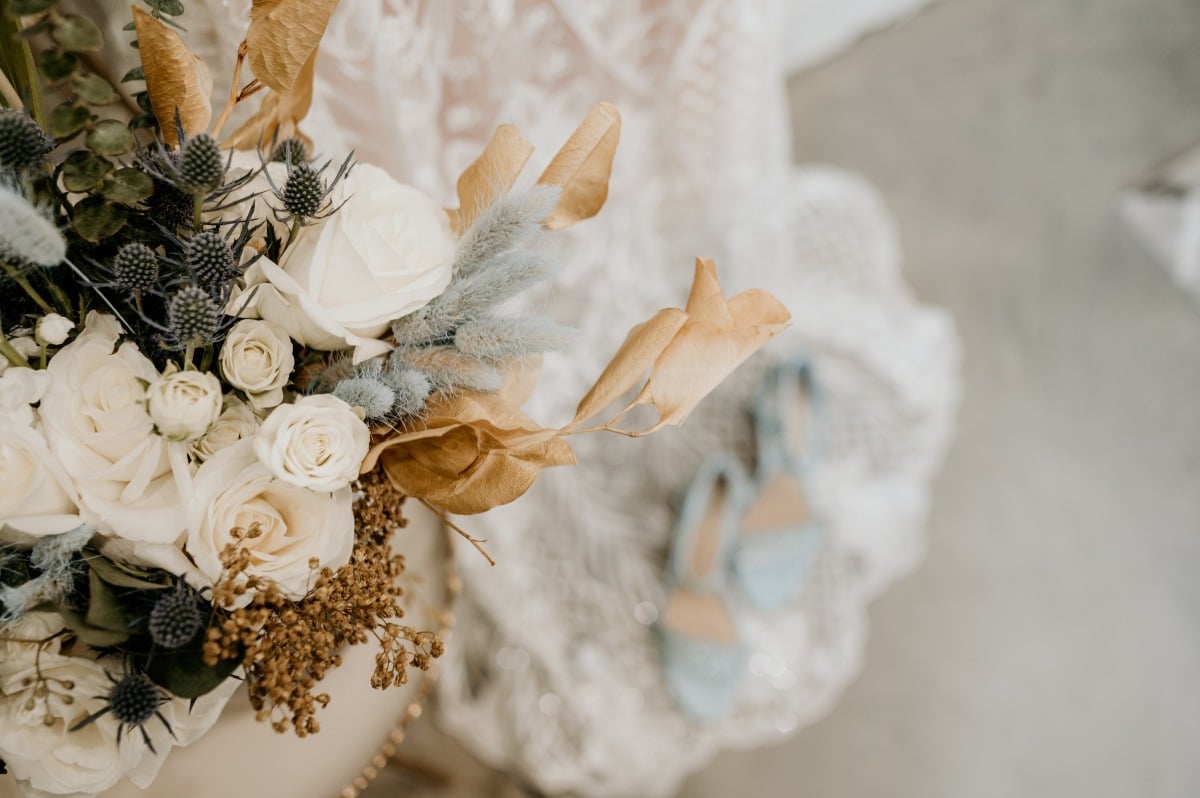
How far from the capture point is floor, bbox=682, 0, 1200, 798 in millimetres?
1246

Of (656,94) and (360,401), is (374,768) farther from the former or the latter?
(656,94)

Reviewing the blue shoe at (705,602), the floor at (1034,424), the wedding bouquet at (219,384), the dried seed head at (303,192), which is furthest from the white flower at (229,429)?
the floor at (1034,424)

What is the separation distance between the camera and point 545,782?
1022 mm

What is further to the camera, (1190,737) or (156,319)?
(1190,737)

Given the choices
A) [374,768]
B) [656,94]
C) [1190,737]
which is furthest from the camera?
[1190,737]

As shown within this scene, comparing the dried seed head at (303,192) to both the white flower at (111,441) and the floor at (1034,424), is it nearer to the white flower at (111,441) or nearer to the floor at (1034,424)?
the white flower at (111,441)

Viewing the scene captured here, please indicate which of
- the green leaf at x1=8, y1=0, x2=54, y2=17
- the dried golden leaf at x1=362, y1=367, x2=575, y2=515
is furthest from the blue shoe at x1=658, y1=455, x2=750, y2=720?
the green leaf at x1=8, y1=0, x2=54, y2=17

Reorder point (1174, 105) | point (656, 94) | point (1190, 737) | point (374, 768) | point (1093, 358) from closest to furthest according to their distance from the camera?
1. point (374, 768)
2. point (656, 94)
3. point (1190, 737)
4. point (1093, 358)
5. point (1174, 105)

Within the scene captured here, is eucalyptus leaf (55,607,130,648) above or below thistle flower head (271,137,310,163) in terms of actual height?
below

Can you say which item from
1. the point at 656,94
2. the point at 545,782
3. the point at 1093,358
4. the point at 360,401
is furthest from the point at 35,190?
the point at 1093,358

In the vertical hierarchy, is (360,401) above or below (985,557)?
above

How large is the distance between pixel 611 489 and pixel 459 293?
700 millimetres

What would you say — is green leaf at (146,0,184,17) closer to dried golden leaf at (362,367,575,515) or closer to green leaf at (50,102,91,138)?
green leaf at (50,102,91,138)

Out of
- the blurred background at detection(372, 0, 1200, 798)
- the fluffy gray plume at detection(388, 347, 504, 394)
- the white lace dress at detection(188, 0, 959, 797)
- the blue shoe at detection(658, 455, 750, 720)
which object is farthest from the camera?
the blurred background at detection(372, 0, 1200, 798)
